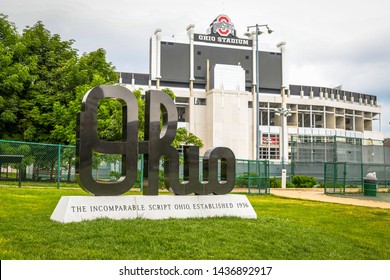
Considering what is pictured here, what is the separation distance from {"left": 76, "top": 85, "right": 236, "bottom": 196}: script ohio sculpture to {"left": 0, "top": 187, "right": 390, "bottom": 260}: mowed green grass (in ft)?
3.64

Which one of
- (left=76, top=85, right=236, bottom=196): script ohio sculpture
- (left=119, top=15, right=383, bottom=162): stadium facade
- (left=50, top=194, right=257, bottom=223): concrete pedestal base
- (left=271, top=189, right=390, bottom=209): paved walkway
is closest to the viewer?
(left=50, top=194, right=257, bottom=223): concrete pedestal base

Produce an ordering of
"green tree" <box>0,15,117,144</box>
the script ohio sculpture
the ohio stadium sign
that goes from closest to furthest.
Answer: the script ohio sculpture
"green tree" <box>0,15,117,144</box>
the ohio stadium sign

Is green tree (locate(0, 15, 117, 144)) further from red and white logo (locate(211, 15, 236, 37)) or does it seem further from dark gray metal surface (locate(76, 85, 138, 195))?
red and white logo (locate(211, 15, 236, 37))

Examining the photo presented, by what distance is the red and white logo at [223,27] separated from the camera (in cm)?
7279

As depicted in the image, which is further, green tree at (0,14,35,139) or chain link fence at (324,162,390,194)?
chain link fence at (324,162,390,194)

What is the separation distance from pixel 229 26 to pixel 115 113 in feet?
163

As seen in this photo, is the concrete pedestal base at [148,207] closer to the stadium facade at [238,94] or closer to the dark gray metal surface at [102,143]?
the dark gray metal surface at [102,143]

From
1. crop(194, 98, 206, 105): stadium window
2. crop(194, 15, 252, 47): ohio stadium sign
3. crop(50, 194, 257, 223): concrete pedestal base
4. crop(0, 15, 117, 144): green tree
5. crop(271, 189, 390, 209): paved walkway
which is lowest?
crop(271, 189, 390, 209): paved walkway

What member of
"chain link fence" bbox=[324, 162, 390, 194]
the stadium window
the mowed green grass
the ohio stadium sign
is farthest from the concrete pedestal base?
the ohio stadium sign

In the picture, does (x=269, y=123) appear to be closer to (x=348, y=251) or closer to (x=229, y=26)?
(x=229, y=26)

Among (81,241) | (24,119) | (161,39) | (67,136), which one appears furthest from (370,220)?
(161,39)

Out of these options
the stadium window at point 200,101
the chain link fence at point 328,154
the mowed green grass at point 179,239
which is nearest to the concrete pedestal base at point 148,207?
the mowed green grass at point 179,239

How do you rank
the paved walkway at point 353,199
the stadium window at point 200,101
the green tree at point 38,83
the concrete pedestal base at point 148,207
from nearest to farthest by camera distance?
the concrete pedestal base at point 148,207, the paved walkway at point 353,199, the green tree at point 38,83, the stadium window at point 200,101

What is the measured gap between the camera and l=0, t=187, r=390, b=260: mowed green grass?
724 centimetres
